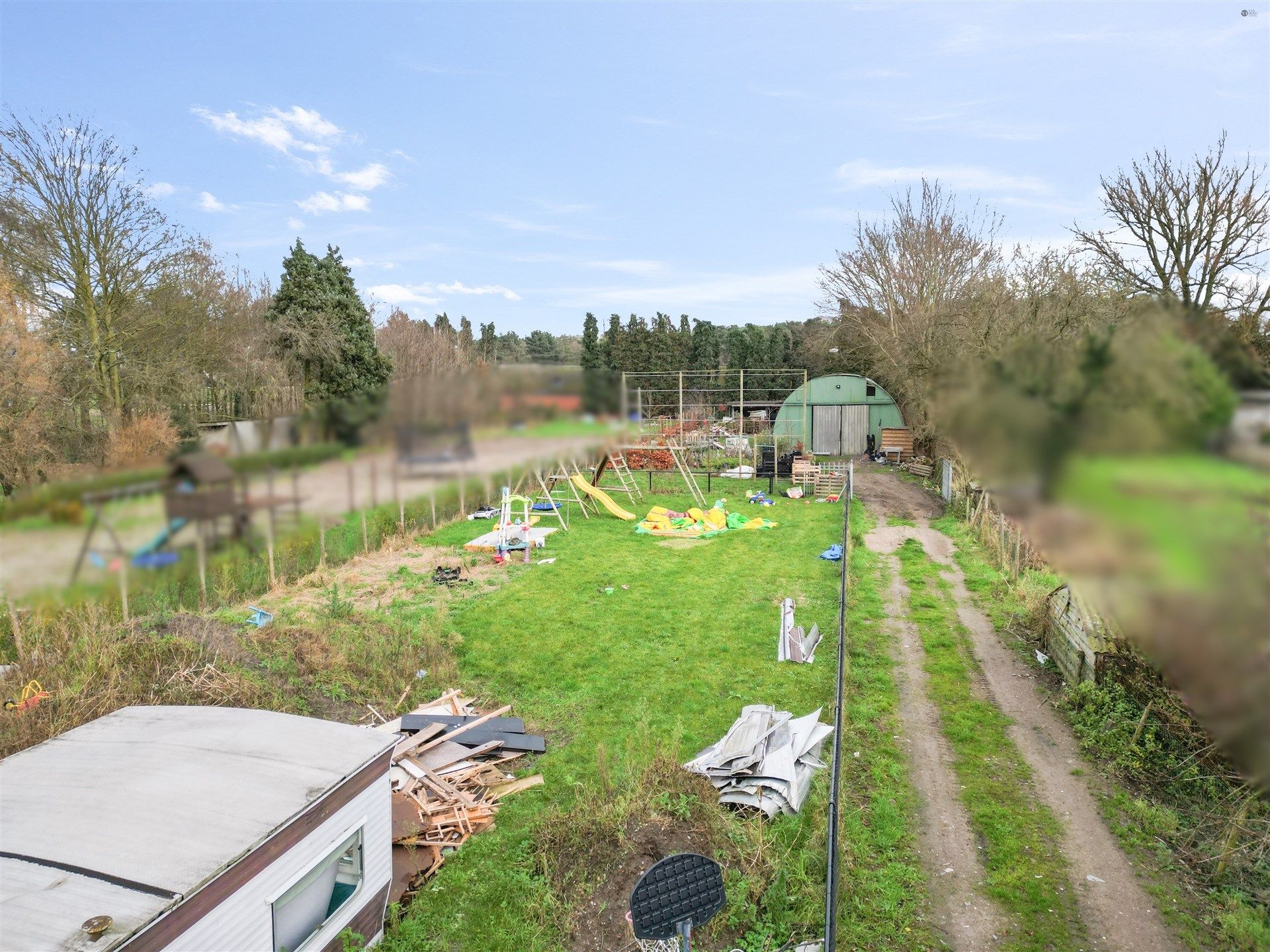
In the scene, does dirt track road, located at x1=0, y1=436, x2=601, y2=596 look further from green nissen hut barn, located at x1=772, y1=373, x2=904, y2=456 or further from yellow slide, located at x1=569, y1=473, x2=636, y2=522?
green nissen hut barn, located at x1=772, y1=373, x2=904, y2=456

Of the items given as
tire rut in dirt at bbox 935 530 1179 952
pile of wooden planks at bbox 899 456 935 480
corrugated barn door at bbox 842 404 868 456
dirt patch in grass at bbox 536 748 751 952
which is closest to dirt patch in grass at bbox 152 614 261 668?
dirt patch in grass at bbox 536 748 751 952

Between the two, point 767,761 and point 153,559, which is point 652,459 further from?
point 153,559

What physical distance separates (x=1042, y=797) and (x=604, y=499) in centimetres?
1588

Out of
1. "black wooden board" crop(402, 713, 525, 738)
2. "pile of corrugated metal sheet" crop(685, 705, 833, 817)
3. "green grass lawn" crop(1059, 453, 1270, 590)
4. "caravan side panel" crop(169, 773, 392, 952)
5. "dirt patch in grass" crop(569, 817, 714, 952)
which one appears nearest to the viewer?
"green grass lawn" crop(1059, 453, 1270, 590)

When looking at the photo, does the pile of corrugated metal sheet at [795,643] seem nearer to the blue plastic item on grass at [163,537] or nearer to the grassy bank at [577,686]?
the grassy bank at [577,686]

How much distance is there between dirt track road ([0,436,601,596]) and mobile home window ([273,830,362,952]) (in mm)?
3950

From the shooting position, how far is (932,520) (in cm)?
2127

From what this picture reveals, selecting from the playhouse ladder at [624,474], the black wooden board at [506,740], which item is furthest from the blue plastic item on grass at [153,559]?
the playhouse ladder at [624,474]

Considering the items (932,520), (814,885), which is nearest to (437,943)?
(814,885)

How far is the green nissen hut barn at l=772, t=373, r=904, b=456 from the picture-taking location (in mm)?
35031

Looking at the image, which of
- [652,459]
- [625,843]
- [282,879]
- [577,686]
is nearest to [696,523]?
[652,459]

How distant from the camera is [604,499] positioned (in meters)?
22.1

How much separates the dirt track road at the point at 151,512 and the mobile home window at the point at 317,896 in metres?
3.95

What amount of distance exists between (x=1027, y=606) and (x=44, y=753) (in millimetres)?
13611
